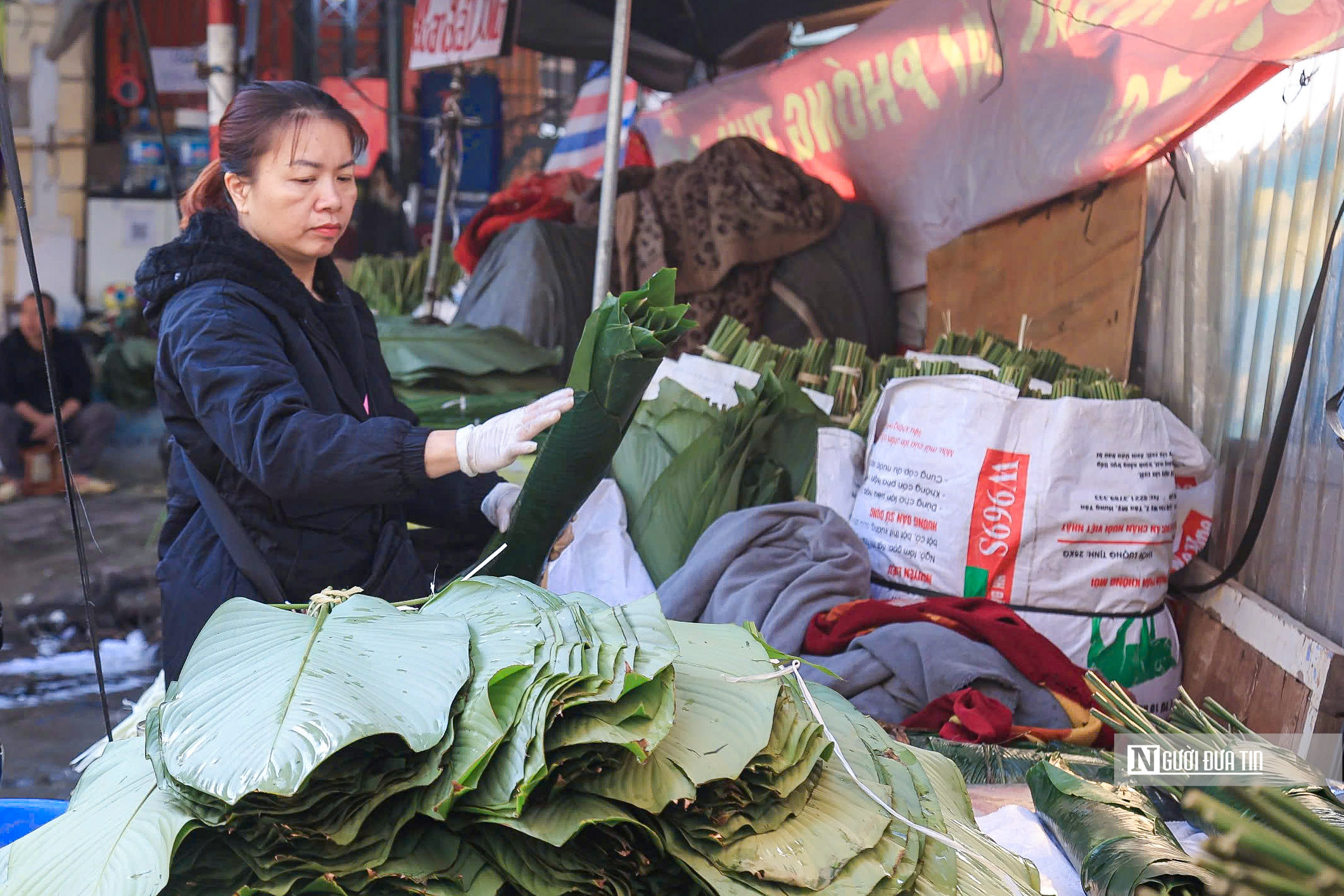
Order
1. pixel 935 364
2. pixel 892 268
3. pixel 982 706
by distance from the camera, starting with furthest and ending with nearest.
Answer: pixel 892 268
pixel 935 364
pixel 982 706

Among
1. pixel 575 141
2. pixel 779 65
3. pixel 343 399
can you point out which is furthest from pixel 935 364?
pixel 575 141

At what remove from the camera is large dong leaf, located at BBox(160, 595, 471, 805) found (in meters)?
0.95

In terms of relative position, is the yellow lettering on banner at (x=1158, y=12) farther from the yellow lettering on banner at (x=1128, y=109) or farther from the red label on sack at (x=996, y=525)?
the red label on sack at (x=996, y=525)

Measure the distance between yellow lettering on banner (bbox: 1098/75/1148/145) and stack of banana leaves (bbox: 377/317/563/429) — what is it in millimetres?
1816

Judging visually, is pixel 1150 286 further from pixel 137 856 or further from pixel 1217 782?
pixel 137 856

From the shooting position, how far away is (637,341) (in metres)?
1.56

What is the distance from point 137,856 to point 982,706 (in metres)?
1.55

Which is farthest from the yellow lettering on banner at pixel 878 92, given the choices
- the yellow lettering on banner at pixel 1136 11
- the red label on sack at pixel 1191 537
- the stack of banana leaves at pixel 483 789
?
the stack of banana leaves at pixel 483 789

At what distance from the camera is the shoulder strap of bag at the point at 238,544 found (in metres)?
1.87

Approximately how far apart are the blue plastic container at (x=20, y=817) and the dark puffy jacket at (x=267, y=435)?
1.58 feet

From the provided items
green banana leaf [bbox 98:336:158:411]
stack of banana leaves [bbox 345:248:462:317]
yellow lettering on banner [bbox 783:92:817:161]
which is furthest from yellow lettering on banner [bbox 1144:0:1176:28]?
green banana leaf [bbox 98:336:158:411]

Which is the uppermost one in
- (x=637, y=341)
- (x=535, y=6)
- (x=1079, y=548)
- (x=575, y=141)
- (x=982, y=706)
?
(x=535, y=6)

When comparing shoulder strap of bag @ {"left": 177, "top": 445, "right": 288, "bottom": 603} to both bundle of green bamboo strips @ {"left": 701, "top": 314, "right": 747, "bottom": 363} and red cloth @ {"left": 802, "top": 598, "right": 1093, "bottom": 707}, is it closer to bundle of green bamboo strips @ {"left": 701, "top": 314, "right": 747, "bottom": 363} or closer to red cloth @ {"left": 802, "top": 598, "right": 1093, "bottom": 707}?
red cloth @ {"left": 802, "top": 598, "right": 1093, "bottom": 707}

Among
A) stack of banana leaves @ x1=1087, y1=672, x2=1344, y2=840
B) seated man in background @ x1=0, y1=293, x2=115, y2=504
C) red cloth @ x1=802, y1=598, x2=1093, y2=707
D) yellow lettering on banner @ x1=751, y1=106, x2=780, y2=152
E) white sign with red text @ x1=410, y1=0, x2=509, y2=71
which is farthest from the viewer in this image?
seated man in background @ x1=0, y1=293, x2=115, y2=504
